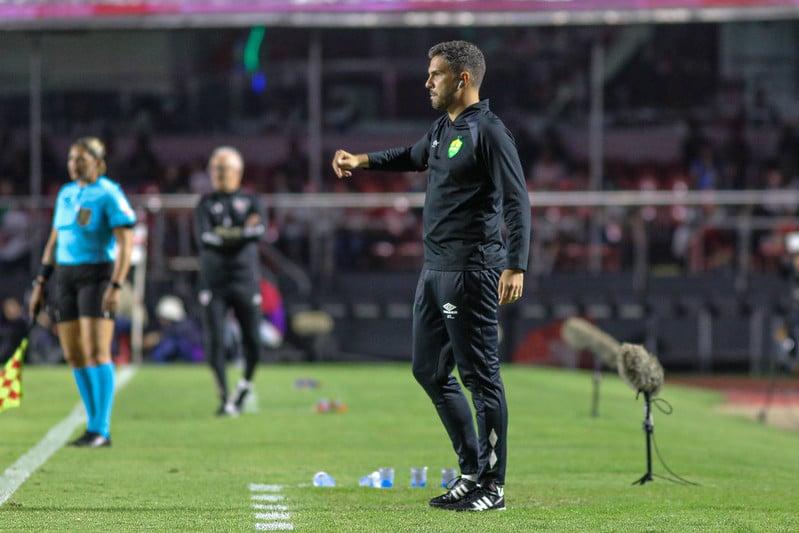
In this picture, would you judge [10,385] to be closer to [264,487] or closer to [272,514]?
[264,487]

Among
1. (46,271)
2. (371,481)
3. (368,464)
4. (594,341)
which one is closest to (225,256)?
(46,271)

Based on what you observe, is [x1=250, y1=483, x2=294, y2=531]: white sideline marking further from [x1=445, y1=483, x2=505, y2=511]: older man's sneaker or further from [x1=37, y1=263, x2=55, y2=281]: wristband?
[x1=37, y1=263, x2=55, y2=281]: wristband

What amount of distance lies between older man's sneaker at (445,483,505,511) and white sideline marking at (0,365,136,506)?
7.28ft

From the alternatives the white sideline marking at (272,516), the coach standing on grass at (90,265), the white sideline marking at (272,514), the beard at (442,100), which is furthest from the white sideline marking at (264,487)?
the beard at (442,100)

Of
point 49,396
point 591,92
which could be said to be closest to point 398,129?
point 591,92

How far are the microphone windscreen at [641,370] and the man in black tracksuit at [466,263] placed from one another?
1.60 metres

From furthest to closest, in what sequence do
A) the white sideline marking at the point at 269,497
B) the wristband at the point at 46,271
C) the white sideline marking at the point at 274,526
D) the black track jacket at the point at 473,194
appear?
the wristband at the point at 46,271
the white sideline marking at the point at 269,497
the black track jacket at the point at 473,194
the white sideline marking at the point at 274,526

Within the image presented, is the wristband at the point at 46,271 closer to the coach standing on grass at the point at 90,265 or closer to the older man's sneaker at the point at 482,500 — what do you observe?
the coach standing on grass at the point at 90,265

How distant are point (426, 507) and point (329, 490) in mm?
852

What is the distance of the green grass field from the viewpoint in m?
6.32

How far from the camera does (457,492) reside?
6516 mm

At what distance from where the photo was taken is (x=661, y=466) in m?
8.91

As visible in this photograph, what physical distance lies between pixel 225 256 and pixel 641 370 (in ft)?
16.3

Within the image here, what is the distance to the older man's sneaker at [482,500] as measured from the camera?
6.43m
